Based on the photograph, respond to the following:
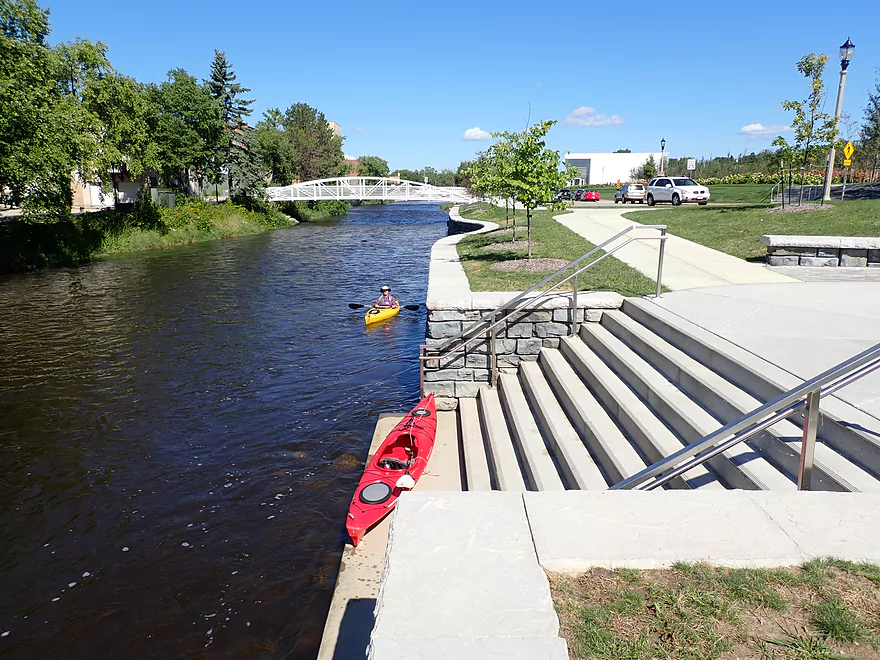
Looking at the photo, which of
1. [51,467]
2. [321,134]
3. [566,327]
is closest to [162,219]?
[51,467]

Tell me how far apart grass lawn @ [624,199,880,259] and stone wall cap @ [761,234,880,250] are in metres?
1.26

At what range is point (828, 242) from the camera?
11.0m

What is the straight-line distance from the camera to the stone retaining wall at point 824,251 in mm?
10797

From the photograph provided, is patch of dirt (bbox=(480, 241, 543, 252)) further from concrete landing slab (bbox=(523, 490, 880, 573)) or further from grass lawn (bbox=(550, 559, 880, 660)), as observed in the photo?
grass lawn (bbox=(550, 559, 880, 660))

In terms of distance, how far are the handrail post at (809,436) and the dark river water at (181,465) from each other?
3989 millimetres

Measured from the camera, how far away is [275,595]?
18.5 ft

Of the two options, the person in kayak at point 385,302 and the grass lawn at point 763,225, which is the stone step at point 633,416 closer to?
the grass lawn at point 763,225

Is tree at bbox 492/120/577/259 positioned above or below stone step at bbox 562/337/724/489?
above

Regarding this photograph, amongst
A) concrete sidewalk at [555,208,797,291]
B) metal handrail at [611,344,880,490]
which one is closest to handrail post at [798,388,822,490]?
metal handrail at [611,344,880,490]

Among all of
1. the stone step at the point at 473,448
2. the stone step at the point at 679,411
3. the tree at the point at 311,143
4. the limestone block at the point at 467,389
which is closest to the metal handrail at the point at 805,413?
the stone step at the point at 679,411

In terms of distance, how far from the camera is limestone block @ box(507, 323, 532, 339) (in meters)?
8.88

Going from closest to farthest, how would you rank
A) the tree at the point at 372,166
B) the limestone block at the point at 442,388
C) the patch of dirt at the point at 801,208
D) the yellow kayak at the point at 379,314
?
1. the limestone block at the point at 442,388
2. the yellow kayak at the point at 379,314
3. the patch of dirt at the point at 801,208
4. the tree at the point at 372,166

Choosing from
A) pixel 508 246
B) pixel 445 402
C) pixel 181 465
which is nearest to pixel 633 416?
pixel 445 402

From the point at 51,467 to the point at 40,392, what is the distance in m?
3.23
